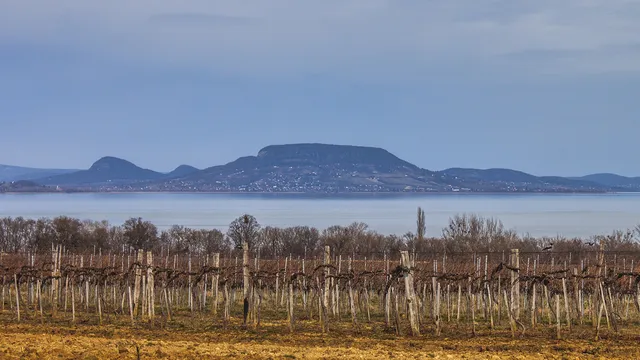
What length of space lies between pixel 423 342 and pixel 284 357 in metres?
4.97

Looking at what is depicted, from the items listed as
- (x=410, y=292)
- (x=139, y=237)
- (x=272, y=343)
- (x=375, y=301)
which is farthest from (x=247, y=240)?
(x=272, y=343)

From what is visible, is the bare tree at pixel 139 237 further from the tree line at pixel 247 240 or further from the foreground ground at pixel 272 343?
the foreground ground at pixel 272 343

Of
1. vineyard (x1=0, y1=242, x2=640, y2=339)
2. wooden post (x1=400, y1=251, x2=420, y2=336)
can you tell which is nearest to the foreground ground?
wooden post (x1=400, y1=251, x2=420, y2=336)

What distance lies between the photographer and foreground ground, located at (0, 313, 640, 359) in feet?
57.4

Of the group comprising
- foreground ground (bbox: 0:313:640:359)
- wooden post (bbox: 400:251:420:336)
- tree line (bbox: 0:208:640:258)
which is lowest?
tree line (bbox: 0:208:640:258)

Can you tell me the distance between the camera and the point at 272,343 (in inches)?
813

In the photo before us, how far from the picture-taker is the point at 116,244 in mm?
81688

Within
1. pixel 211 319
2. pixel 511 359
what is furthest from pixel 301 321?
pixel 511 359

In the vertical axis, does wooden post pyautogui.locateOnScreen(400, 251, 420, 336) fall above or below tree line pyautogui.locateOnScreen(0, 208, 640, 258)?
above

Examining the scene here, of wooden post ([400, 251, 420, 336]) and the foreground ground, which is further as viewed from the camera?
wooden post ([400, 251, 420, 336])

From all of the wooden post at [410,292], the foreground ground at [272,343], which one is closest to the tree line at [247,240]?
the foreground ground at [272,343]

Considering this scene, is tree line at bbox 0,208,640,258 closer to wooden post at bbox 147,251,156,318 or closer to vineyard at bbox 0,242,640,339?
vineyard at bbox 0,242,640,339

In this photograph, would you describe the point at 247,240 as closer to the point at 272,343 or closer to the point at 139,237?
the point at 139,237

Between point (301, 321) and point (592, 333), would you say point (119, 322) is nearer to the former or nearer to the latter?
point (301, 321)
